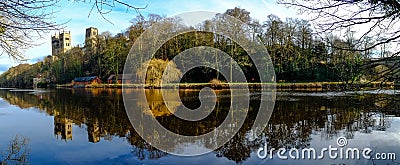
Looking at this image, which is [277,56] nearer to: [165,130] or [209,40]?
[209,40]

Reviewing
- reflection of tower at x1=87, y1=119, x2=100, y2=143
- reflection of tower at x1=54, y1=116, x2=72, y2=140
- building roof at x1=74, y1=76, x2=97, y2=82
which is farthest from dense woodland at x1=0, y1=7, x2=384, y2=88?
reflection of tower at x1=87, y1=119, x2=100, y2=143

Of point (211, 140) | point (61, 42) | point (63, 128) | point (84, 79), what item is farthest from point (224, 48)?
point (61, 42)

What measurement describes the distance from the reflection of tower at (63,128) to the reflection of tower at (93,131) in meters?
0.48

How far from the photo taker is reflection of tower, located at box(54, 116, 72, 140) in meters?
6.82

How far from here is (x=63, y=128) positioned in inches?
307

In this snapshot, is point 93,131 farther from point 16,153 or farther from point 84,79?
point 84,79

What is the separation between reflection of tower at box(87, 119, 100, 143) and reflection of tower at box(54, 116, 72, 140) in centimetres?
48

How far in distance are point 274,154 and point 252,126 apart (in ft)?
8.21

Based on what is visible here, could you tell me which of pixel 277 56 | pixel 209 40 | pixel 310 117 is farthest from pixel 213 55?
pixel 310 117

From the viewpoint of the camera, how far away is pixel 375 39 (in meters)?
3.11

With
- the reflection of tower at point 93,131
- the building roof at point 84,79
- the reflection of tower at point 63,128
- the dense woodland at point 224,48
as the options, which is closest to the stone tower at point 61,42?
the building roof at point 84,79

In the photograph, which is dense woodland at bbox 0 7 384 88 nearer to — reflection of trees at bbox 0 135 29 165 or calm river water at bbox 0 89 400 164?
calm river water at bbox 0 89 400 164

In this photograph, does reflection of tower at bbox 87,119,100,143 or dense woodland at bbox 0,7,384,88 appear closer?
reflection of tower at bbox 87,119,100,143

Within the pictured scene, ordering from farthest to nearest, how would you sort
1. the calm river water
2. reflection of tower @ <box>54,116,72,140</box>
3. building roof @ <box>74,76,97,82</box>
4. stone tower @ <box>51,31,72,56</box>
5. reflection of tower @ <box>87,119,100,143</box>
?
stone tower @ <box>51,31,72,56</box> → building roof @ <box>74,76,97,82</box> → reflection of tower @ <box>54,116,72,140</box> → reflection of tower @ <box>87,119,100,143</box> → the calm river water
